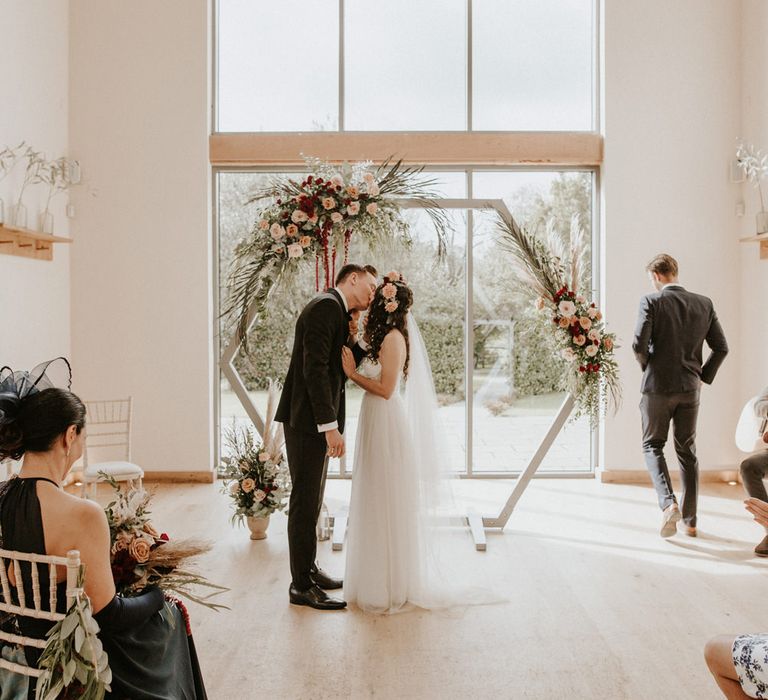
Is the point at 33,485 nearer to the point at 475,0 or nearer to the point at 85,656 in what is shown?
the point at 85,656

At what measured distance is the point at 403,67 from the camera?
740 centimetres

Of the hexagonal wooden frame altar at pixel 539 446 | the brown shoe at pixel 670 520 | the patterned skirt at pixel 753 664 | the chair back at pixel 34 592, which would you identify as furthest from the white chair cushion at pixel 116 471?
the patterned skirt at pixel 753 664

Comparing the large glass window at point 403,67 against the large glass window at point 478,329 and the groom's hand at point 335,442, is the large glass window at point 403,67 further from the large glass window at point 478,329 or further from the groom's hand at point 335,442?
the groom's hand at point 335,442

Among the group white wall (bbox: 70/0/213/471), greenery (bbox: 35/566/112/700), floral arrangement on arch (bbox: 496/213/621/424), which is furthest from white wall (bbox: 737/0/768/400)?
greenery (bbox: 35/566/112/700)

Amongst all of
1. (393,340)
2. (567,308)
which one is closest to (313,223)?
(393,340)

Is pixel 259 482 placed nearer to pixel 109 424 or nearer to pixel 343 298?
pixel 343 298

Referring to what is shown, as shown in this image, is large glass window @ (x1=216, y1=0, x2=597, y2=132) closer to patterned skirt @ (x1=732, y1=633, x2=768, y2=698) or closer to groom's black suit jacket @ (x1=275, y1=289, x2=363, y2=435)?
groom's black suit jacket @ (x1=275, y1=289, x2=363, y2=435)

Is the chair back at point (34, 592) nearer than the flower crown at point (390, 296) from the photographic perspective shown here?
Yes

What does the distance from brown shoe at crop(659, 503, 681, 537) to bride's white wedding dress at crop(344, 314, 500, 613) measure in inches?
66.2

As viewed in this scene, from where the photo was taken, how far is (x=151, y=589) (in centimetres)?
229

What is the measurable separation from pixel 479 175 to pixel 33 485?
19.5 feet

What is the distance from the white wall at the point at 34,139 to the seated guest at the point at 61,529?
4220 mm

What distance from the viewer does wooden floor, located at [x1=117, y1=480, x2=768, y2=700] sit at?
10.5 feet

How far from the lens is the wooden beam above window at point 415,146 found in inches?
282
